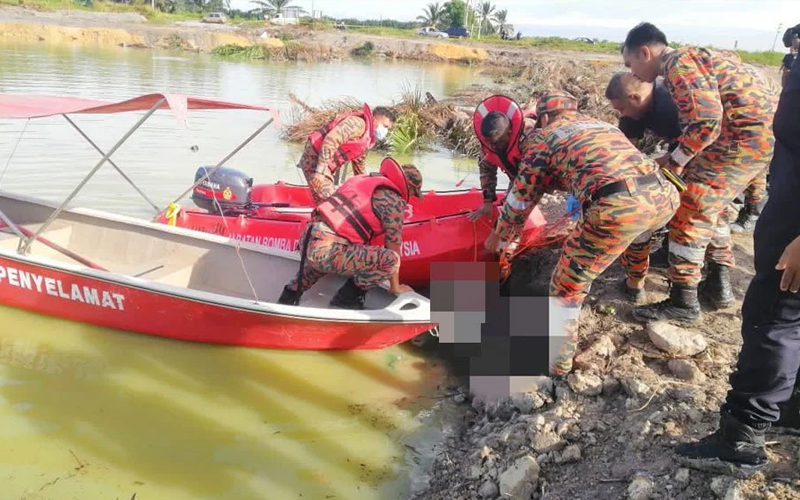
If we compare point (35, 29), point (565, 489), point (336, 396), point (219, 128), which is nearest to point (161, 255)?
point (336, 396)

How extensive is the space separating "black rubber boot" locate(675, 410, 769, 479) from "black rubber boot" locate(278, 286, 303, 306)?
3409mm

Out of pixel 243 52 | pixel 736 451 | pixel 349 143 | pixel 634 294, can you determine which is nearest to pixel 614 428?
pixel 736 451

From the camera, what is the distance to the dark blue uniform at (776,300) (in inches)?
91.7

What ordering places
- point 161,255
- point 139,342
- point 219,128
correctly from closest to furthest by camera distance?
point 139,342 < point 161,255 < point 219,128

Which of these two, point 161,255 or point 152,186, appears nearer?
point 161,255

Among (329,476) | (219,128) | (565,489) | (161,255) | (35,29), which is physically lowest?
(329,476)

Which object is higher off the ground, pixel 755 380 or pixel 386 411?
pixel 755 380

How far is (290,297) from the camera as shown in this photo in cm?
538

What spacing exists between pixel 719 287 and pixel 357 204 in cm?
271

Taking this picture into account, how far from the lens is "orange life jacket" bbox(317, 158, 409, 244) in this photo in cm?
483

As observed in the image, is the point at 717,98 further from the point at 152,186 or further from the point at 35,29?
the point at 35,29

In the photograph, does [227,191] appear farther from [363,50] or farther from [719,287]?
[363,50]

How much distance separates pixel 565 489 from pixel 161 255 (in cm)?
456

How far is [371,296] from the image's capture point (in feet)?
18.1
